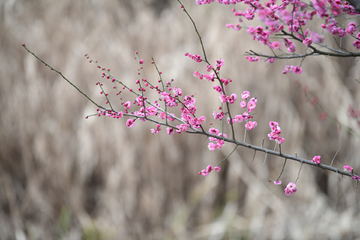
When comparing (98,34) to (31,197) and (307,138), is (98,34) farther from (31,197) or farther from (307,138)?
(307,138)

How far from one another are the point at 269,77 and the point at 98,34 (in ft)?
3.11

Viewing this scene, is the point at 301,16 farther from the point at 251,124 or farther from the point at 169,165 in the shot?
the point at 169,165

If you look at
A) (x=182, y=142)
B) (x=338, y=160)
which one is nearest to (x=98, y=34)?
(x=182, y=142)

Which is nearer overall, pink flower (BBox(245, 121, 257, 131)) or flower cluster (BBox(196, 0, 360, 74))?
flower cluster (BBox(196, 0, 360, 74))

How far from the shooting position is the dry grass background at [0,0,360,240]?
3.62 ft

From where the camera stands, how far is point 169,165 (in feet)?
3.79

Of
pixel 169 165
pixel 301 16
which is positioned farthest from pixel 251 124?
pixel 169 165

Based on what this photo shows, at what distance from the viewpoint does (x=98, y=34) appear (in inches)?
60.4

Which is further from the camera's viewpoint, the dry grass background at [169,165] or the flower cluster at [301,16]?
the dry grass background at [169,165]

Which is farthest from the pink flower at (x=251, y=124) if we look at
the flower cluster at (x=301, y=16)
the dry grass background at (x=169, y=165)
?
the dry grass background at (x=169, y=165)

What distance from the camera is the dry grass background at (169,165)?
110 cm

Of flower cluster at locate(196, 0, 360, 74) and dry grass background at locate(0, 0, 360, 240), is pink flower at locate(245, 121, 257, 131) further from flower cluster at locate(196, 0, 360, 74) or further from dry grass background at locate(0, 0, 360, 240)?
dry grass background at locate(0, 0, 360, 240)

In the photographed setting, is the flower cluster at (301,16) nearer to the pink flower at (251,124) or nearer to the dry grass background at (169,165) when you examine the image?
the pink flower at (251,124)

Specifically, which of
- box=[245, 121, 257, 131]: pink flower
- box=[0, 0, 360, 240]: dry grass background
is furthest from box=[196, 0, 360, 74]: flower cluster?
box=[0, 0, 360, 240]: dry grass background
